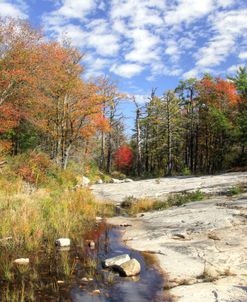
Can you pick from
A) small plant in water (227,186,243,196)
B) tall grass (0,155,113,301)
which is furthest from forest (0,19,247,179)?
small plant in water (227,186,243,196)

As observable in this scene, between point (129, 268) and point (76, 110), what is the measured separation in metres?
21.7

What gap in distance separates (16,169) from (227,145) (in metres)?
25.0

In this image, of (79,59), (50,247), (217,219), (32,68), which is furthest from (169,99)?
(50,247)

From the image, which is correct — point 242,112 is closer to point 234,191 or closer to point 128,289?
point 234,191

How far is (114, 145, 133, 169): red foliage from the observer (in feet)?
175

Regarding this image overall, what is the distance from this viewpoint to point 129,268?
707cm

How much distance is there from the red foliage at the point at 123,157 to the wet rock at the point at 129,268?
151 ft

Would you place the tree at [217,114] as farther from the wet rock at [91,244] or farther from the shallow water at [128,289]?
the shallow water at [128,289]

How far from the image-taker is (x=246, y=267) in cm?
724

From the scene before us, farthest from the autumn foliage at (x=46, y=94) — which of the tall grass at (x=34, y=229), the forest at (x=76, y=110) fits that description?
the tall grass at (x=34, y=229)

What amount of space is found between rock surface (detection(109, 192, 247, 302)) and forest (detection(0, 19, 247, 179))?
27.5 feet

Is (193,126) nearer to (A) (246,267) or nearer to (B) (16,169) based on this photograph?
(B) (16,169)

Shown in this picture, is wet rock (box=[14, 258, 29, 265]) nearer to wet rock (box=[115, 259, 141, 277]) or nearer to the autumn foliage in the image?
wet rock (box=[115, 259, 141, 277])

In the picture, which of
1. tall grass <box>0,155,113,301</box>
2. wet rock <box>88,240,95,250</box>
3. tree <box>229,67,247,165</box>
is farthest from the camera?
tree <box>229,67,247,165</box>
